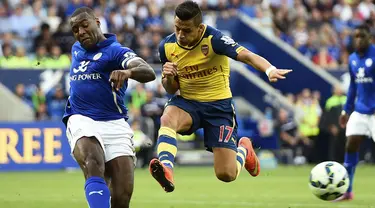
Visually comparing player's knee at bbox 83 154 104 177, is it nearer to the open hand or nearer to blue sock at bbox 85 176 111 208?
blue sock at bbox 85 176 111 208

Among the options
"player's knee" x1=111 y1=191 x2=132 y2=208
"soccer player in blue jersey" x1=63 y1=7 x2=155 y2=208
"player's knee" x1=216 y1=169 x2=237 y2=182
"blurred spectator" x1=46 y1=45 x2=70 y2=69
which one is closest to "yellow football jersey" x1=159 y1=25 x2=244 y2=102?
"player's knee" x1=216 y1=169 x2=237 y2=182

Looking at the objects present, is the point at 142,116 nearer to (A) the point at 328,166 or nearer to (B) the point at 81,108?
(A) the point at 328,166

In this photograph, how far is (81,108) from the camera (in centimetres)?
934

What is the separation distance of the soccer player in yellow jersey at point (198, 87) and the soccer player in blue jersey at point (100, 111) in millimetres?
1047

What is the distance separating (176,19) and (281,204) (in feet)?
13.2

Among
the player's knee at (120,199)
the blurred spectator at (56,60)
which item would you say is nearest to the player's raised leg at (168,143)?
the player's knee at (120,199)

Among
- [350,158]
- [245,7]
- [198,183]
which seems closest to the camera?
[350,158]

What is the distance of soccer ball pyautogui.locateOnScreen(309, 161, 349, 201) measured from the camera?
12891 millimetres

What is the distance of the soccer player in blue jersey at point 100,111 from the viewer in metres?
9.05

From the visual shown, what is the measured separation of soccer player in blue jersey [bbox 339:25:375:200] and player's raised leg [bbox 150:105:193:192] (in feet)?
14.1

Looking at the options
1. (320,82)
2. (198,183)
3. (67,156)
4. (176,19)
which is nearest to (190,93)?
(176,19)

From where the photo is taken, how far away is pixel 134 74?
8.52 meters

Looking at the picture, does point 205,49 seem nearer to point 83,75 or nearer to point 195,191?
point 83,75

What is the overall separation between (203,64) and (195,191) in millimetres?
5631
